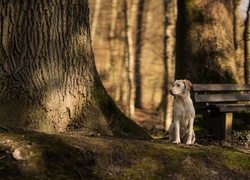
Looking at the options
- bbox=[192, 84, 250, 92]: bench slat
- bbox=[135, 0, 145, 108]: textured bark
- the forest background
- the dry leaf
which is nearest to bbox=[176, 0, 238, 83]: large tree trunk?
the forest background

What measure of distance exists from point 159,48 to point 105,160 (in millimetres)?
22934

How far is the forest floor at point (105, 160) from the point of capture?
12.7 ft

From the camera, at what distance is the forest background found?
9141 millimetres

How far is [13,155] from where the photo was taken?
12.9ft

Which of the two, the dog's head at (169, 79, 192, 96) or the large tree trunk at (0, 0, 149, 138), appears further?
the dog's head at (169, 79, 192, 96)

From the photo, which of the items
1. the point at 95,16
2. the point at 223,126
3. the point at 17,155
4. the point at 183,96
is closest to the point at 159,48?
the point at 95,16

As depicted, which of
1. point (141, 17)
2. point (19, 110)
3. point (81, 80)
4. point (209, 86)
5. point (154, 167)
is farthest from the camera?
point (141, 17)

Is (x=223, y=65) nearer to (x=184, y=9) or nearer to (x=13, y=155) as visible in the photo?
(x=184, y=9)

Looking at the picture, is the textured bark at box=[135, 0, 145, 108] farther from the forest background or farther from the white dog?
the white dog

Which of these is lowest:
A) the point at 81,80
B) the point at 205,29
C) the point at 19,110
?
the point at 19,110

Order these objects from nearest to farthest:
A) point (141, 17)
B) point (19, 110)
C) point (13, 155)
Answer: point (13, 155)
point (19, 110)
point (141, 17)

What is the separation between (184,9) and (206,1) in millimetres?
559

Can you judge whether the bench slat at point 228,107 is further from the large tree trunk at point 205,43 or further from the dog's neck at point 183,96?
the dog's neck at point 183,96

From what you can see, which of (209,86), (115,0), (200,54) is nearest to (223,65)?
(200,54)
